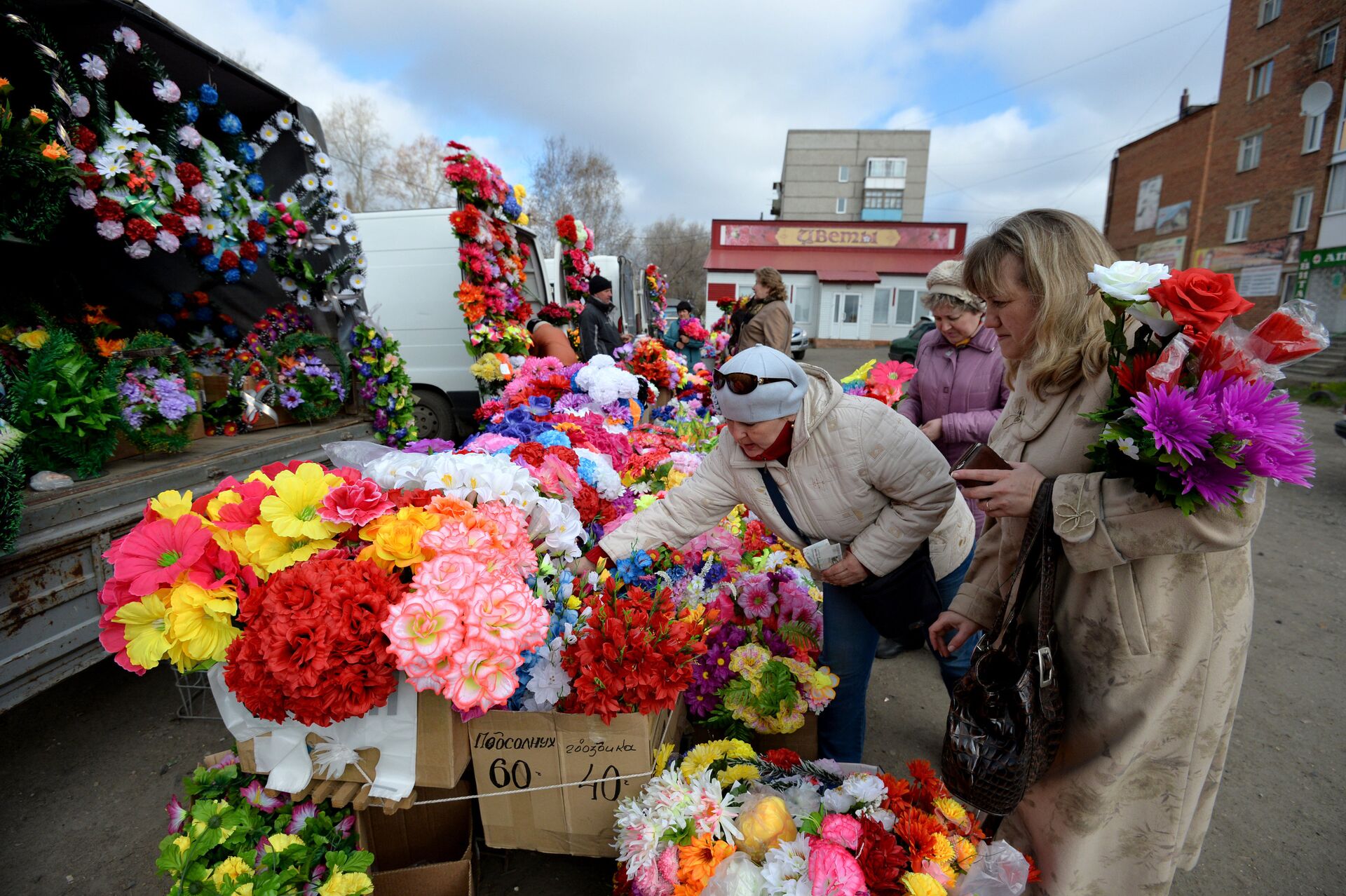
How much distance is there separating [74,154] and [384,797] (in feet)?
11.7

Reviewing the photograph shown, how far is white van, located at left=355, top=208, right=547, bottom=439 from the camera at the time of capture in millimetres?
6250

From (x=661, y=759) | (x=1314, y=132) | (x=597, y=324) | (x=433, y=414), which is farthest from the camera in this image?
(x=1314, y=132)

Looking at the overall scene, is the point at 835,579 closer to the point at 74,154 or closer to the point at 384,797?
the point at 384,797

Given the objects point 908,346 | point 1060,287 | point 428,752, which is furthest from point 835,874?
point 908,346

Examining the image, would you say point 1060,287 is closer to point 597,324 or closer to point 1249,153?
point 597,324

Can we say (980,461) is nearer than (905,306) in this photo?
Yes

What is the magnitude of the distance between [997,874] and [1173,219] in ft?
102

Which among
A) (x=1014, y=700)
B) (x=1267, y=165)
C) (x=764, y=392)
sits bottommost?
(x=1014, y=700)

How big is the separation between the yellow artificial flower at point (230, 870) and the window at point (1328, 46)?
2860 cm

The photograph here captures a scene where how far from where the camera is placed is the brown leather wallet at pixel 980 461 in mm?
1435

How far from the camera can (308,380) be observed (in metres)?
4.31

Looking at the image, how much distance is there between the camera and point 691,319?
10.3 metres

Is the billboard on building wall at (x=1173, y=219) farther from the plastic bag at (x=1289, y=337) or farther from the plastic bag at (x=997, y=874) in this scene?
the plastic bag at (x=997, y=874)

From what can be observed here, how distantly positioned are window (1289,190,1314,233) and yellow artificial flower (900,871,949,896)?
86.6 feet
